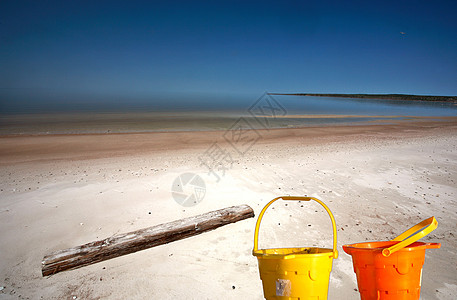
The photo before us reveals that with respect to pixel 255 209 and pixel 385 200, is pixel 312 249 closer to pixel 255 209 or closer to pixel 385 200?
pixel 255 209

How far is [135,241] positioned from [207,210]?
71.0 inches

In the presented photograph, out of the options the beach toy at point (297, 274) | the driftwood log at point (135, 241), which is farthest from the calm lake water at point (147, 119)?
the beach toy at point (297, 274)

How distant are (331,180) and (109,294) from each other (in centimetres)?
596

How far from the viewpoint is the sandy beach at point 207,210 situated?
3030mm

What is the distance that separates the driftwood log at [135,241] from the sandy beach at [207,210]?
147 mm

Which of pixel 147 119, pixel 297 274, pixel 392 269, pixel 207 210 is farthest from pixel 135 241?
pixel 147 119

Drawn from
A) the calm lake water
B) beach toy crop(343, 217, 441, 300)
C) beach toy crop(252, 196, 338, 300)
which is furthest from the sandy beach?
the calm lake water

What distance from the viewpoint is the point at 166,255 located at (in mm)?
3545

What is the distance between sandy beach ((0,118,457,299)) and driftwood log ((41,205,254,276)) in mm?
147

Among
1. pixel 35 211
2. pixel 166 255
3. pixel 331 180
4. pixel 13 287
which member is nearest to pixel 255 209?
pixel 166 255

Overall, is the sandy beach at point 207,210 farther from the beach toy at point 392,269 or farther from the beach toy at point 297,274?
the beach toy at point 297,274

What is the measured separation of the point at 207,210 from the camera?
4.99 m

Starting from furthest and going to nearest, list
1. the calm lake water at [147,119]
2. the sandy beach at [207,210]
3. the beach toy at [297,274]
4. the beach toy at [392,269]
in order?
1. the calm lake water at [147,119]
2. the sandy beach at [207,210]
3. the beach toy at [392,269]
4. the beach toy at [297,274]

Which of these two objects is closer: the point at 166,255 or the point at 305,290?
the point at 305,290
